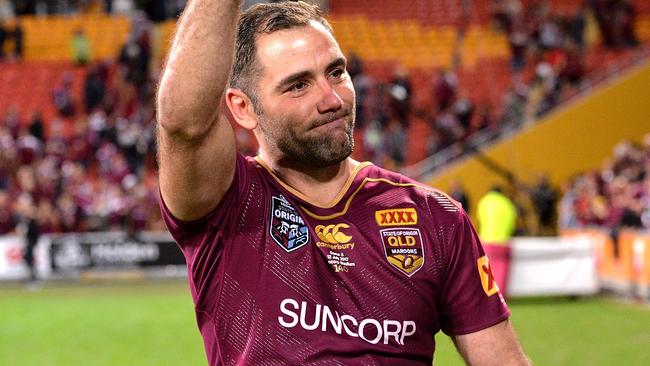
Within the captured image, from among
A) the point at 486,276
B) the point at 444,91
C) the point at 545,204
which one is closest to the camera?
the point at 486,276

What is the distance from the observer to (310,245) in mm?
2793

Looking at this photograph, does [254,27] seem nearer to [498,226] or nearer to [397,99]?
[498,226]

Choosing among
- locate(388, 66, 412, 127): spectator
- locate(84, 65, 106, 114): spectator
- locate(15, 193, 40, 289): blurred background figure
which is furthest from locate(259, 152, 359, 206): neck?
locate(84, 65, 106, 114): spectator

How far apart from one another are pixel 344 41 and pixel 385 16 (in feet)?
6.54

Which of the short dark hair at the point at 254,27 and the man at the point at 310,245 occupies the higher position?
the short dark hair at the point at 254,27

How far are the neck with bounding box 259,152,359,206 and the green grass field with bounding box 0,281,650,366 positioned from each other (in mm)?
7169

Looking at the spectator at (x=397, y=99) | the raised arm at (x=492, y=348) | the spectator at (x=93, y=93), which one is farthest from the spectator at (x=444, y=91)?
the raised arm at (x=492, y=348)

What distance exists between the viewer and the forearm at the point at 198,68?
2.43m

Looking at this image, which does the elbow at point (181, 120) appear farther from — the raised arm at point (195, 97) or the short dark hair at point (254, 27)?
the short dark hair at point (254, 27)

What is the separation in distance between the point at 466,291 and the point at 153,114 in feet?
76.0

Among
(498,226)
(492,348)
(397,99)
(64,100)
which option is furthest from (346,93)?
(64,100)

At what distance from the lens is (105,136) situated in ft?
81.4

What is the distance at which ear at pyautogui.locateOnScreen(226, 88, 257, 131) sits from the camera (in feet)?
9.40

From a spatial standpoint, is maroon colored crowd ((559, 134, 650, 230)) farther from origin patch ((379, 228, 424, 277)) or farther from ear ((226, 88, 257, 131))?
ear ((226, 88, 257, 131))
